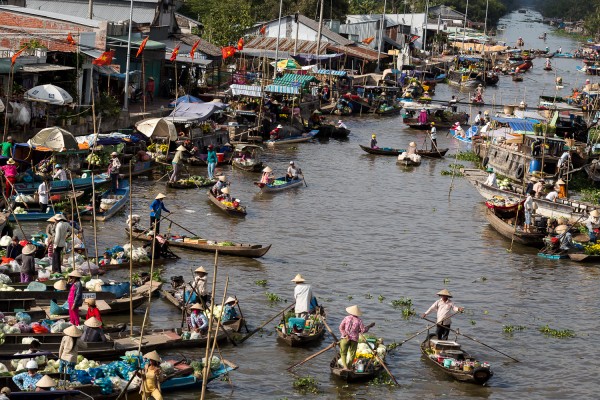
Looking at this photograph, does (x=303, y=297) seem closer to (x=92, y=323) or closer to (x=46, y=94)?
(x=92, y=323)

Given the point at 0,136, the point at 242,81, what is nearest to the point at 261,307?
the point at 0,136

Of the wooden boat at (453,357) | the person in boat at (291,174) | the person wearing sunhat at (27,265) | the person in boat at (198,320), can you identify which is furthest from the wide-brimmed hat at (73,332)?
the person in boat at (291,174)

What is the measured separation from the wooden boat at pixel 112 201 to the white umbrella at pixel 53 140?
188 cm

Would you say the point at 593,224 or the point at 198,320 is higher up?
the point at 593,224

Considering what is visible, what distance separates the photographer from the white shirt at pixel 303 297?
20.3 meters

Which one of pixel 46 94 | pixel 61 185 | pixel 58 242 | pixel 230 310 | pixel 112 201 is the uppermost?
pixel 46 94

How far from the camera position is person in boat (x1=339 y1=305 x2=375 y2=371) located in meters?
18.0

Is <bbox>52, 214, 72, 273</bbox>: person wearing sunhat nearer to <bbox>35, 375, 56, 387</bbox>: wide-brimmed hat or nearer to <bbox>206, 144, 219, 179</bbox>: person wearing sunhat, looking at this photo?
<bbox>35, 375, 56, 387</bbox>: wide-brimmed hat

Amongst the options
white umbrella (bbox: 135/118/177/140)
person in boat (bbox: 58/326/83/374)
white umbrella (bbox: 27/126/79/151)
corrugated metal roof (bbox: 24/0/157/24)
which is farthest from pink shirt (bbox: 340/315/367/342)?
corrugated metal roof (bbox: 24/0/157/24)

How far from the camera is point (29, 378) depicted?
1512cm

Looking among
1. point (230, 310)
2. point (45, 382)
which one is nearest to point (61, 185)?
point (230, 310)

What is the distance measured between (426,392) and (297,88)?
3047 cm

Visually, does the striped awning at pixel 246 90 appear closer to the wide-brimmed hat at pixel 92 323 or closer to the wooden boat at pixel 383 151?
the wooden boat at pixel 383 151

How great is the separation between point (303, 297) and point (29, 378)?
21.6ft
